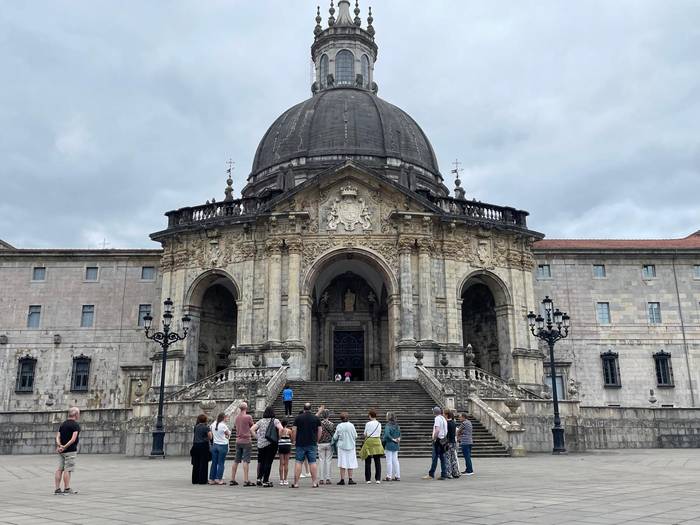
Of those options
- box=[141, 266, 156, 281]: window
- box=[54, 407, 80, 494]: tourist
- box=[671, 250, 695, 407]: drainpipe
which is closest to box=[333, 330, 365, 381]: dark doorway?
box=[141, 266, 156, 281]: window

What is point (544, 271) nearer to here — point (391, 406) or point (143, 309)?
point (391, 406)

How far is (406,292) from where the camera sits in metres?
35.2

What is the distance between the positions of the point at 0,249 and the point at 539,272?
35.2m

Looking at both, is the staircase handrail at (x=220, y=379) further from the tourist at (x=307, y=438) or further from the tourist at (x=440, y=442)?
the tourist at (x=307, y=438)

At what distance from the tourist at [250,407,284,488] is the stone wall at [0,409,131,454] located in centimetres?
1697

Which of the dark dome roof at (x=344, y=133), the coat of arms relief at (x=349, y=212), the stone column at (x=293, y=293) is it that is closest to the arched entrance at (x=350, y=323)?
the coat of arms relief at (x=349, y=212)

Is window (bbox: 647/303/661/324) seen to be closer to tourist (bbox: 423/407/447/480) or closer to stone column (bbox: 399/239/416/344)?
stone column (bbox: 399/239/416/344)

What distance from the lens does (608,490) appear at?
1185 cm

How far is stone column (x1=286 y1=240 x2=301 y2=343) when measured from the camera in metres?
34.5

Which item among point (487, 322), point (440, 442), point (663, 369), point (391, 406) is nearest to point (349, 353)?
point (487, 322)

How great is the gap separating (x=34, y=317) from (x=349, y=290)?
20197 millimetres

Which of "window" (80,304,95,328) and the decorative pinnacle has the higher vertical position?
the decorative pinnacle

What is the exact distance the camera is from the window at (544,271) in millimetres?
42375

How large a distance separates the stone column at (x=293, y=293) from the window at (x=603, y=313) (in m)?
19.8
